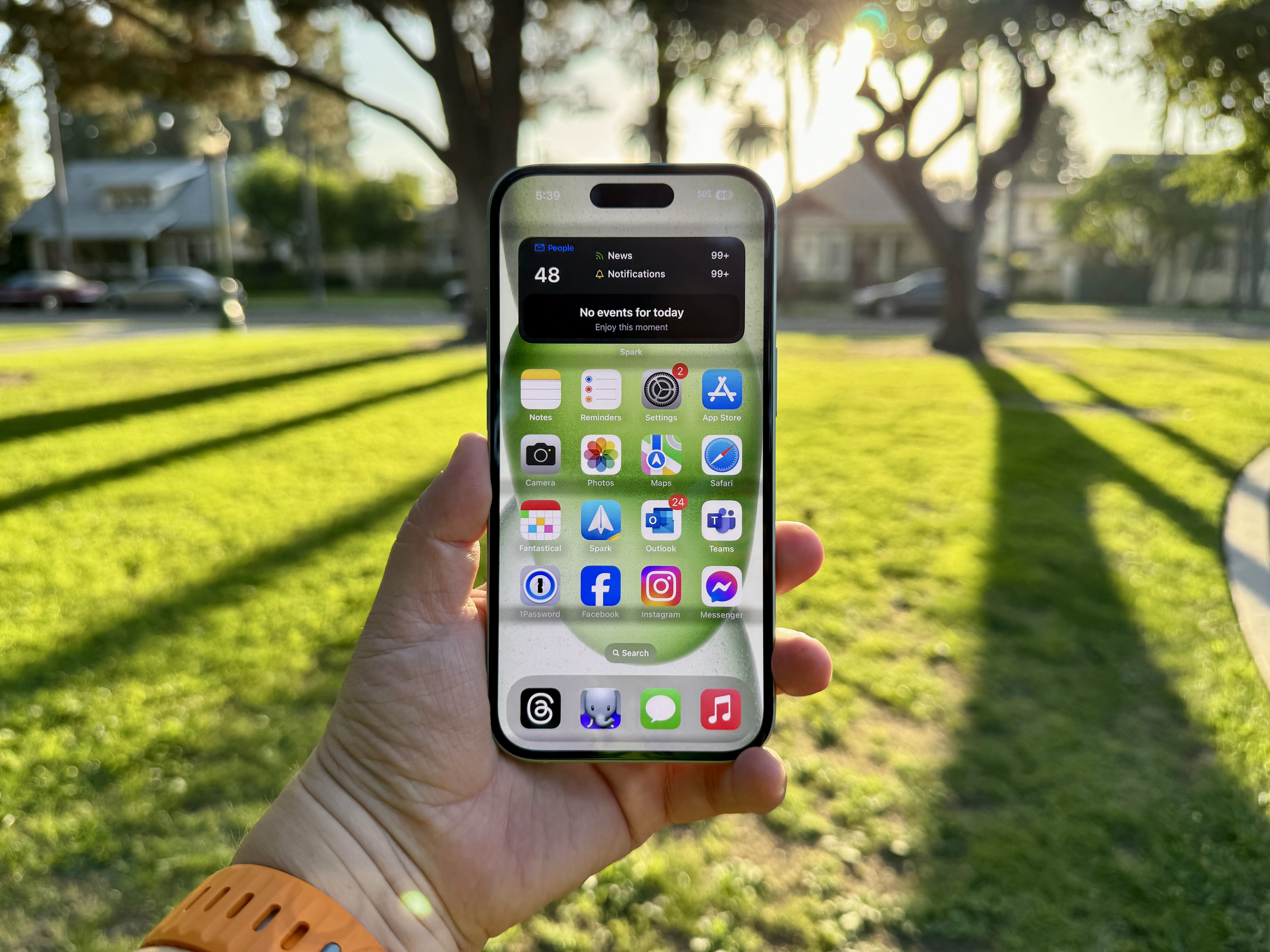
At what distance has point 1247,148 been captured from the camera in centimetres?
1052

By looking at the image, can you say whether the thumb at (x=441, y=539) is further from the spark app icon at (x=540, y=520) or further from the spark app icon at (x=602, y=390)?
the spark app icon at (x=602, y=390)

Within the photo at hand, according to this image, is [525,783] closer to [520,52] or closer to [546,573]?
[546,573]

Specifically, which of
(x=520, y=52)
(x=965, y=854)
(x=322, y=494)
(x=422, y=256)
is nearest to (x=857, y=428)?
(x=322, y=494)

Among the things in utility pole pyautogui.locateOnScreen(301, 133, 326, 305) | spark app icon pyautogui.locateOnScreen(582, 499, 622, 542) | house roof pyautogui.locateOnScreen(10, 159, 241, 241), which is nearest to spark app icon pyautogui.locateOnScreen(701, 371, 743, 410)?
spark app icon pyautogui.locateOnScreen(582, 499, 622, 542)

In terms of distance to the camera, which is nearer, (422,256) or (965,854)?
(965,854)

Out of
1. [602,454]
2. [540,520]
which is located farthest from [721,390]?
[540,520]

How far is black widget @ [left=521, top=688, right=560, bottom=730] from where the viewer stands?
1.97m

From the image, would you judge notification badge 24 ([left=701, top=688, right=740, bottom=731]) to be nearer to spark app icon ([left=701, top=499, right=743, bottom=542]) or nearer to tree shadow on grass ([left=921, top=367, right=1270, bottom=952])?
spark app icon ([left=701, top=499, right=743, bottom=542])

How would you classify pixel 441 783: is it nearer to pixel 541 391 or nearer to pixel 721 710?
pixel 721 710

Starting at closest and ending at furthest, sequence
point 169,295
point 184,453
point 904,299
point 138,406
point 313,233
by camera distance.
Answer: point 184,453 → point 138,406 → point 904,299 → point 169,295 → point 313,233

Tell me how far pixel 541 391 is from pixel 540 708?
75 centimetres

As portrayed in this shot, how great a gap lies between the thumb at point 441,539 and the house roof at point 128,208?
58650 millimetres

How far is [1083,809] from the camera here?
3287 mm

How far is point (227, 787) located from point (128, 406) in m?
8.69
